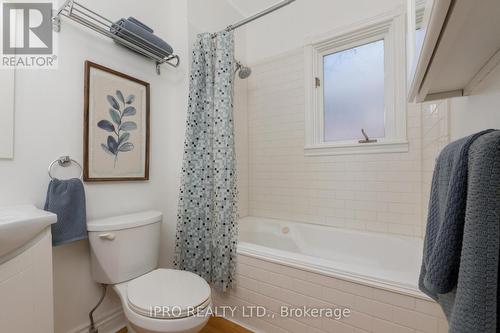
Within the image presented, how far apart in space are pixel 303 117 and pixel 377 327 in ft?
5.25

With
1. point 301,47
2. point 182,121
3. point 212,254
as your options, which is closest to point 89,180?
point 182,121

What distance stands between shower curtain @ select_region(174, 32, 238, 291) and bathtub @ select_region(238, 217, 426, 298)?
0.21 meters

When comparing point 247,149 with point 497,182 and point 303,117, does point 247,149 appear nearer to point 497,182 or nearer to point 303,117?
point 303,117

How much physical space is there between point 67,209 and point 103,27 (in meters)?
1.11

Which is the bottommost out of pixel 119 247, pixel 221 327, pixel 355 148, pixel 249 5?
pixel 221 327

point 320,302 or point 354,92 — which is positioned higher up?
point 354,92

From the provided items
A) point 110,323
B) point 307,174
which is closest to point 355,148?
point 307,174

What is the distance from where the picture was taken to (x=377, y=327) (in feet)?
3.59

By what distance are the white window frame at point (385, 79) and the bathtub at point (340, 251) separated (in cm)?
68

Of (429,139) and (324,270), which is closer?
(324,270)

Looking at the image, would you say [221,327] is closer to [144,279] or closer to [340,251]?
[144,279]

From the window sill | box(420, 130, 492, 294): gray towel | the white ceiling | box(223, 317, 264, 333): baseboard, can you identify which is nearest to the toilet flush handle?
box(223, 317, 264, 333): baseboard

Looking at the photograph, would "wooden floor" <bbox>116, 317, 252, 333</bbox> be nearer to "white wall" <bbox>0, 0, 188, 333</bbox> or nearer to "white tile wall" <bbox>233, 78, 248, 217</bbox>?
"white wall" <bbox>0, 0, 188, 333</bbox>

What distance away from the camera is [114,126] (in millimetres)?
1440
